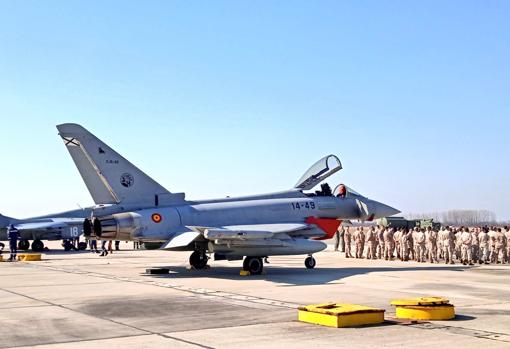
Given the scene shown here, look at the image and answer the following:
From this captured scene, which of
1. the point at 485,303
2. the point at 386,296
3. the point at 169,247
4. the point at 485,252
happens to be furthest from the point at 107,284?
the point at 485,252

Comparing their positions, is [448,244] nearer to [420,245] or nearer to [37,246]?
[420,245]

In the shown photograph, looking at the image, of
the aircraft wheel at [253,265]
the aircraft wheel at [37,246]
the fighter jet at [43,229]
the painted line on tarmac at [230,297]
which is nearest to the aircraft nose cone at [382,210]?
the aircraft wheel at [253,265]

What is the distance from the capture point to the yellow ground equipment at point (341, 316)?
8.75 m

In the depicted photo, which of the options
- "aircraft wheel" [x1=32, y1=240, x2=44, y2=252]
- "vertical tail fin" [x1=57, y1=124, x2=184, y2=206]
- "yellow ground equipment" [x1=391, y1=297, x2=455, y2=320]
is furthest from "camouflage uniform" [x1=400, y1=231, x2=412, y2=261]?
"aircraft wheel" [x1=32, y1=240, x2=44, y2=252]

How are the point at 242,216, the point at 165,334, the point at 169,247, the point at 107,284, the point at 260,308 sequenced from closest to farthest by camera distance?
the point at 165,334
the point at 260,308
the point at 107,284
the point at 169,247
the point at 242,216

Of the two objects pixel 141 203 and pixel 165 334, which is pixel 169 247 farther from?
pixel 165 334

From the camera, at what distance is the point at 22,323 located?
9445 millimetres

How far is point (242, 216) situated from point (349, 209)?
172 inches

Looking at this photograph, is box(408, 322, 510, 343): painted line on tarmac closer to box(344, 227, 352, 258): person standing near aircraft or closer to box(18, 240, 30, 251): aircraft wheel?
box(344, 227, 352, 258): person standing near aircraft

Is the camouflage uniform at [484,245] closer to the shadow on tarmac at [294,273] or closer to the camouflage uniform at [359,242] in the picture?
the shadow on tarmac at [294,273]

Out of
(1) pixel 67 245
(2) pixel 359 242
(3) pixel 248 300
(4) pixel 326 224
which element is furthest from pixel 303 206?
(1) pixel 67 245

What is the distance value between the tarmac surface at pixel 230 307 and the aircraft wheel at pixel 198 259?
0.90 m

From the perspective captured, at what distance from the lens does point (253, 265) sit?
60.3 ft

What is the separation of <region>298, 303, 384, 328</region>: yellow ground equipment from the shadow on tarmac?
19.5ft
